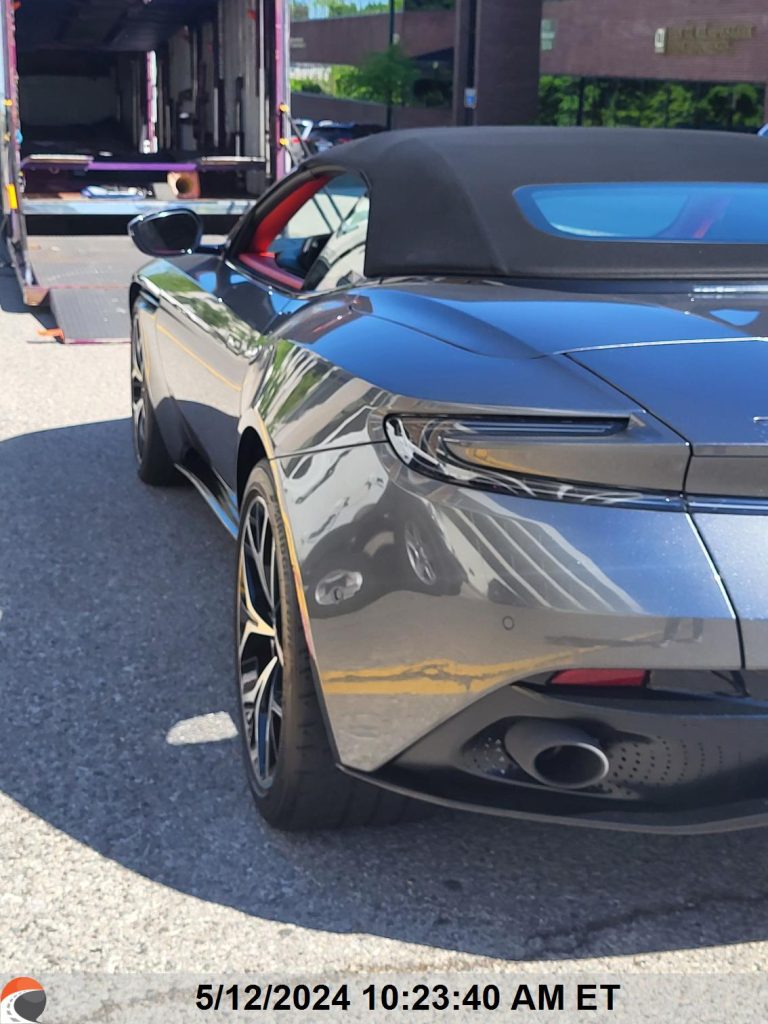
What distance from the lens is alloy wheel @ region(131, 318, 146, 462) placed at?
582 centimetres

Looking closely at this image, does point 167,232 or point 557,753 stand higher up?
point 167,232

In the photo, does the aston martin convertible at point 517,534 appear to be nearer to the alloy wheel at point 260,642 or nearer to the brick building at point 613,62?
the alloy wheel at point 260,642

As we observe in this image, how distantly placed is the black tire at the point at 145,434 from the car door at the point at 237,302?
21.5 inches

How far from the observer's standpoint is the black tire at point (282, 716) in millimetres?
2906

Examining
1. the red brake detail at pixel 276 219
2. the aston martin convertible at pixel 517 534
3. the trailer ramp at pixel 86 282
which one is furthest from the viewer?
the trailer ramp at pixel 86 282

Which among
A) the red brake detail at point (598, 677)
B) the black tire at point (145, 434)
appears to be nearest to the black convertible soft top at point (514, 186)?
the red brake detail at point (598, 677)

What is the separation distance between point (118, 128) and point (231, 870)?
2000cm

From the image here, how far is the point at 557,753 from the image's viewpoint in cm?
253

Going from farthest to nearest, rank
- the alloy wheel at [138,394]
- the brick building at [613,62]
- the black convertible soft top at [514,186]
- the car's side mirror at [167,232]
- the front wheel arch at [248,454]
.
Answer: the brick building at [613,62], the alloy wheel at [138,394], the car's side mirror at [167,232], the front wheel arch at [248,454], the black convertible soft top at [514,186]

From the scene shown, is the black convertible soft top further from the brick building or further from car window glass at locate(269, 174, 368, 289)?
the brick building

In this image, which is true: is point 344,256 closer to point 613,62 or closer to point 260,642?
point 260,642

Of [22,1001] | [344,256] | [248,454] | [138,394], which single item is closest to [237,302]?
[344,256]

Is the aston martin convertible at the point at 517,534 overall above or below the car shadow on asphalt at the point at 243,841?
above

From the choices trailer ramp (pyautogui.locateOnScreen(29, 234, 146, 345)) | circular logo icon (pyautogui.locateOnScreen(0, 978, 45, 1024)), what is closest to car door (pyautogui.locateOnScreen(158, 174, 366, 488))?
Answer: circular logo icon (pyautogui.locateOnScreen(0, 978, 45, 1024))
